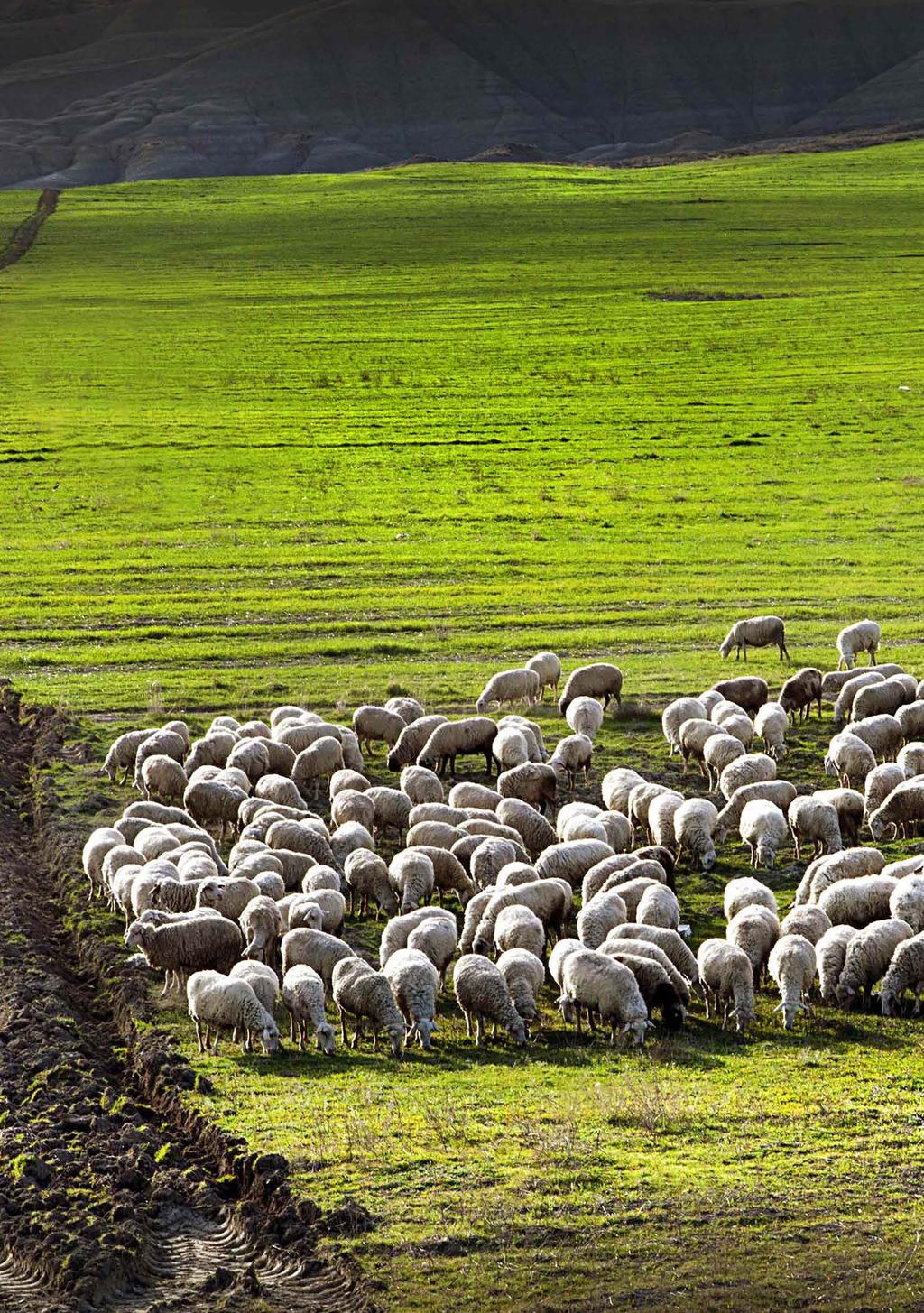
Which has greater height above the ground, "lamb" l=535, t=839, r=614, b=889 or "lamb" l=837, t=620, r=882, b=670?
"lamb" l=837, t=620, r=882, b=670

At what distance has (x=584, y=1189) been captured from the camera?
1096cm

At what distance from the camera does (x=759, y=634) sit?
3020cm

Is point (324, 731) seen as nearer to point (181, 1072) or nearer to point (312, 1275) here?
point (181, 1072)

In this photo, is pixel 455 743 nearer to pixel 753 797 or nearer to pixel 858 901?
pixel 753 797

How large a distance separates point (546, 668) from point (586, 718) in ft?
9.05

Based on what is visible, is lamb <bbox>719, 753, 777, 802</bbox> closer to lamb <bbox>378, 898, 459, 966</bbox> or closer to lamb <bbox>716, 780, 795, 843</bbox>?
lamb <bbox>716, 780, 795, 843</bbox>

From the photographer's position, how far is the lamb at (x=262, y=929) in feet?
53.0

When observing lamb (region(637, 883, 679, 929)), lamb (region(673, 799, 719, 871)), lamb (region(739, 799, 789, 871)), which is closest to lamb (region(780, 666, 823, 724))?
lamb (region(739, 799, 789, 871))

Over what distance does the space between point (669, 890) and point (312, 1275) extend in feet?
24.8

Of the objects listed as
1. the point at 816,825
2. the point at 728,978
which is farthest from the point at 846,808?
the point at 728,978

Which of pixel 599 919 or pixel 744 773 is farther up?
pixel 744 773

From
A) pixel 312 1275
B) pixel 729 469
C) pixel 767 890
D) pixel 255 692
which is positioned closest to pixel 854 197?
pixel 729 469

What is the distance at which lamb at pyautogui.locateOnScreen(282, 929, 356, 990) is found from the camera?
15555mm

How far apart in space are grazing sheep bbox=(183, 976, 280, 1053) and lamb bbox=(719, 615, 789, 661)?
17.7m
